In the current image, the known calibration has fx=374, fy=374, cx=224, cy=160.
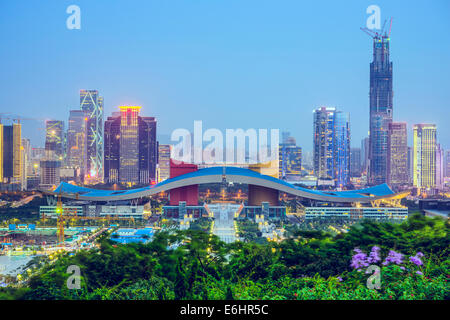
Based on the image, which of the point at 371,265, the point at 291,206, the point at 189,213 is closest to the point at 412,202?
the point at 291,206

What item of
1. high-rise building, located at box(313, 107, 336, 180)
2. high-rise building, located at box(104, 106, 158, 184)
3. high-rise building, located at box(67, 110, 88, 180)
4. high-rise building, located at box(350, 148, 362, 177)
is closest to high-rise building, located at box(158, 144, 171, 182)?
high-rise building, located at box(104, 106, 158, 184)

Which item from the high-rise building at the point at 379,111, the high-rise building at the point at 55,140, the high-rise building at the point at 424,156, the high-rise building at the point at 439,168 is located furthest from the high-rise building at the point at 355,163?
the high-rise building at the point at 55,140

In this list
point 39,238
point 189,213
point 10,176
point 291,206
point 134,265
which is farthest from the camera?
point 10,176

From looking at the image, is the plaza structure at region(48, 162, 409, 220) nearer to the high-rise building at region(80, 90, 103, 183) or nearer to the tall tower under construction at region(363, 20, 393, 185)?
the tall tower under construction at region(363, 20, 393, 185)

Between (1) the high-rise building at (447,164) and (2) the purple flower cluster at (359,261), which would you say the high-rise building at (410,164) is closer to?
(1) the high-rise building at (447,164)

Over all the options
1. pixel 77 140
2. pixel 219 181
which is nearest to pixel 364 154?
pixel 219 181
